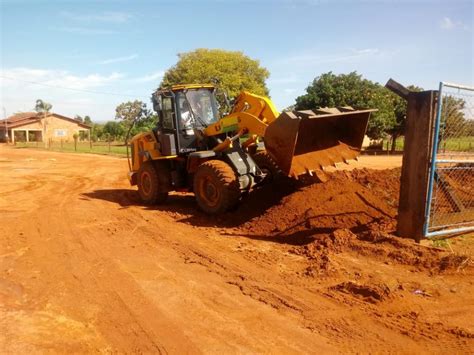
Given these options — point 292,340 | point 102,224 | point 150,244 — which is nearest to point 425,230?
point 292,340

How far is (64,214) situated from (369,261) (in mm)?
7081

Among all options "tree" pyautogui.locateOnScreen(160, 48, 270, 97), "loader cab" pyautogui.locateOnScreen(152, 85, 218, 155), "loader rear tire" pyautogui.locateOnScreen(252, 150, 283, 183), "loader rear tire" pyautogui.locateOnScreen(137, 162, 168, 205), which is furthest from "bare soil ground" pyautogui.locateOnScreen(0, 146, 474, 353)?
"tree" pyautogui.locateOnScreen(160, 48, 270, 97)

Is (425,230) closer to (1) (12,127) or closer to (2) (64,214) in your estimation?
(2) (64,214)

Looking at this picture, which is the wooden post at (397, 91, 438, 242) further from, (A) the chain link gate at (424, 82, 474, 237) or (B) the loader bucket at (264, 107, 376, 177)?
(B) the loader bucket at (264, 107, 376, 177)

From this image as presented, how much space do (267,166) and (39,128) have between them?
212ft

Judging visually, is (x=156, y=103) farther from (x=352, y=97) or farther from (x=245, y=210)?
(x=352, y=97)

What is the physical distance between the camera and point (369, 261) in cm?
569

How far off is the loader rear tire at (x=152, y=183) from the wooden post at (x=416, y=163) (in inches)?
242

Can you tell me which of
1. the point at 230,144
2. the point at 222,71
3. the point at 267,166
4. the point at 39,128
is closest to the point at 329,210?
the point at 267,166

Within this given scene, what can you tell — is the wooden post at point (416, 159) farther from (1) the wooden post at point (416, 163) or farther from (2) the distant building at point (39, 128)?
(2) the distant building at point (39, 128)

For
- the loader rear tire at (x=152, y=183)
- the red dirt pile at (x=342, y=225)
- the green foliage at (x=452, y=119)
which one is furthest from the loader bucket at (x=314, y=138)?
the loader rear tire at (x=152, y=183)

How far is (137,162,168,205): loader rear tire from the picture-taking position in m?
10.6

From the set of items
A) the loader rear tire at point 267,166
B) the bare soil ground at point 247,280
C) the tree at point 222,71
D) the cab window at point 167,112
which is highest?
the tree at point 222,71

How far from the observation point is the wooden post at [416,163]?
5773 mm
